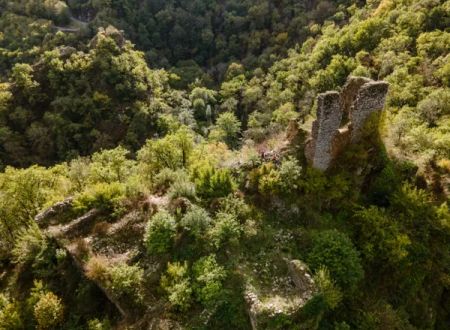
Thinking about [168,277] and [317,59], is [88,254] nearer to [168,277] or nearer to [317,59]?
[168,277]

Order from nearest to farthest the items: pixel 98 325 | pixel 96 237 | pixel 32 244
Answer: pixel 98 325 < pixel 96 237 < pixel 32 244

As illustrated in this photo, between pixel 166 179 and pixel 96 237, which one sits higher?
pixel 166 179

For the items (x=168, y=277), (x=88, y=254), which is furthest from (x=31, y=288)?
(x=168, y=277)

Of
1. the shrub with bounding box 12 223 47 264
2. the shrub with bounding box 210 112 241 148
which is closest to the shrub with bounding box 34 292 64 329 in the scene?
the shrub with bounding box 12 223 47 264

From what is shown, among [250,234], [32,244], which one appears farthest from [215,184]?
[32,244]

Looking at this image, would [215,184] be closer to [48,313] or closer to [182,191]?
[182,191]

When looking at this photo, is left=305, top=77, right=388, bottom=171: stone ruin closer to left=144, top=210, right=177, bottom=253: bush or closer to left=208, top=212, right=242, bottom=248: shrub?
left=208, top=212, right=242, bottom=248: shrub
